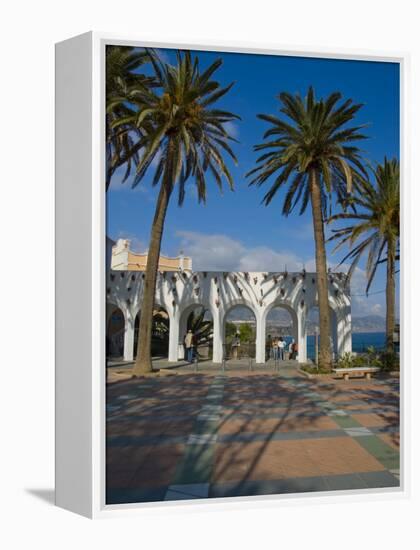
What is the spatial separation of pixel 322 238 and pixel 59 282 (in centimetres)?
1068

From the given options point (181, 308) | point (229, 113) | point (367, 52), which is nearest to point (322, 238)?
point (229, 113)

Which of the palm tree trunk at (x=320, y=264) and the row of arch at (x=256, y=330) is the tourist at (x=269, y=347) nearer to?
the row of arch at (x=256, y=330)

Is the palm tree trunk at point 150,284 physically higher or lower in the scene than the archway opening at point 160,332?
higher

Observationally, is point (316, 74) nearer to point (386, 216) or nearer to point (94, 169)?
point (94, 169)

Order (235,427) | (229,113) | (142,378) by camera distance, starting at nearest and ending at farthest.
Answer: (235,427), (229,113), (142,378)

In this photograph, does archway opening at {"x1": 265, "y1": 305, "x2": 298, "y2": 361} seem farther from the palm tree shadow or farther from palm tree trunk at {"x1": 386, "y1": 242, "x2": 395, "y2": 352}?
the palm tree shadow

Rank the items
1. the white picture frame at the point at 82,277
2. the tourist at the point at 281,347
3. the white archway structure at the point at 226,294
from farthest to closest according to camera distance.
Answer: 1. the tourist at the point at 281,347
2. the white archway structure at the point at 226,294
3. the white picture frame at the point at 82,277

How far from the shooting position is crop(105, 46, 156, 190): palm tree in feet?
31.0

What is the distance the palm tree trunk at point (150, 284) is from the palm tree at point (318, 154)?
10.5ft

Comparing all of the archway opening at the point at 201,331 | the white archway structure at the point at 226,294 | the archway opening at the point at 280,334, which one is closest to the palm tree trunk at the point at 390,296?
the white archway structure at the point at 226,294

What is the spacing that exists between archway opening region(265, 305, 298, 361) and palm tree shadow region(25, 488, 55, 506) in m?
12.5

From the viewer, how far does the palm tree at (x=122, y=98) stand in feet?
31.0

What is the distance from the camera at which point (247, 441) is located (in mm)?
6961

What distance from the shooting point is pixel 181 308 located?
1764 centimetres
